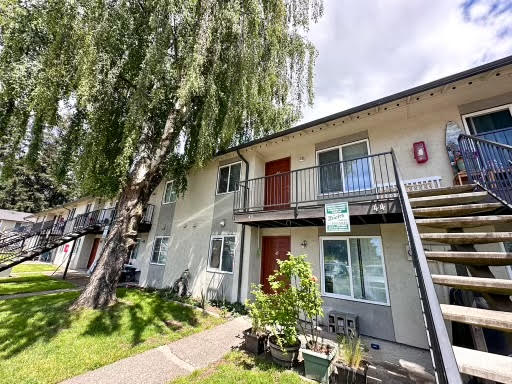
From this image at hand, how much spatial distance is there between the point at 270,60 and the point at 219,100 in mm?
2416

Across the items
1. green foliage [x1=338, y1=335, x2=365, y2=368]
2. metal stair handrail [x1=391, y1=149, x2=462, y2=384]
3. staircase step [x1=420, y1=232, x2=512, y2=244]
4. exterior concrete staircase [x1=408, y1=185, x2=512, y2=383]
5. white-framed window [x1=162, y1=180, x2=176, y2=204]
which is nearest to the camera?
metal stair handrail [x1=391, y1=149, x2=462, y2=384]

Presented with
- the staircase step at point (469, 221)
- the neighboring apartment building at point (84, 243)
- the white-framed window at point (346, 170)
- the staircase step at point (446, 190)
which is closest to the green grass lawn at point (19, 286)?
the neighboring apartment building at point (84, 243)

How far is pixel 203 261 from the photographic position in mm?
9047

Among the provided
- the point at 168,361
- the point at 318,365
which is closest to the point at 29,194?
the point at 168,361

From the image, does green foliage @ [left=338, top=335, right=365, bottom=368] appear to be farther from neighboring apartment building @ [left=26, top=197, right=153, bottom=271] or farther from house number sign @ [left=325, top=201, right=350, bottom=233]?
neighboring apartment building @ [left=26, top=197, right=153, bottom=271]

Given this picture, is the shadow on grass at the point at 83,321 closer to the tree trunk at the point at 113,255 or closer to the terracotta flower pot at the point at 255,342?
the tree trunk at the point at 113,255

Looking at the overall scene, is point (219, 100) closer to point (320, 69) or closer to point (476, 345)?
point (320, 69)

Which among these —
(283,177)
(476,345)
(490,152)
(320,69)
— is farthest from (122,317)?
(320,69)

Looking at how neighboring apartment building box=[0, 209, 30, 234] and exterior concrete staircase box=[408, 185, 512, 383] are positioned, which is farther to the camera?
neighboring apartment building box=[0, 209, 30, 234]

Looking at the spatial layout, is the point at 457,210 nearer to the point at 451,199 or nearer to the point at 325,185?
the point at 451,199

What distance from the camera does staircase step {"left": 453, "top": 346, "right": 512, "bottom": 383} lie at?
1462 millimetres

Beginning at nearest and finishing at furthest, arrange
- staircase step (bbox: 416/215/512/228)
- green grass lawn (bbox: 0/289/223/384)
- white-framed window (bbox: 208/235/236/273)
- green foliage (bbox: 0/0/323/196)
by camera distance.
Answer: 1. staircase step (bbox: 416/215/512/228)
2. green grass lawn (bbox: 0/289/223/384)
3. green foliage (bbox: 0/0/323/196)
4. white-framed window (bbox: 208/235/236/273)

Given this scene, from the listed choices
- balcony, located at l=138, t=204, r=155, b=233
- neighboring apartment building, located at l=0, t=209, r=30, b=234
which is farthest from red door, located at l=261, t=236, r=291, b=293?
neighboring apartment building, located at l=0, t=209, r=30, b=234

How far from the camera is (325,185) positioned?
7309 mm
